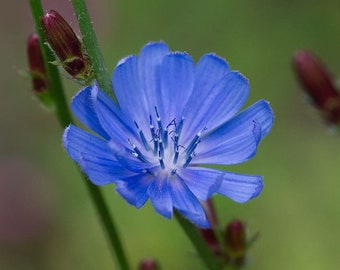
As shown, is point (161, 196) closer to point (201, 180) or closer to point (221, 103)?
point (201, 180)

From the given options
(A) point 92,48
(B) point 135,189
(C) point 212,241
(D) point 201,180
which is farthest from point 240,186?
(C) point 212,241

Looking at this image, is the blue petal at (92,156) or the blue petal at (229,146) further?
the blue petal at (229,146)

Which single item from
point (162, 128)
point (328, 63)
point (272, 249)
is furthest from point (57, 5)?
point (162, 128)

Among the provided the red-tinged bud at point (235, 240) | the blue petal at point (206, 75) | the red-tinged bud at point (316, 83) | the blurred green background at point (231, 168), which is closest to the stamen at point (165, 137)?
the blue petal at point (206, 75)

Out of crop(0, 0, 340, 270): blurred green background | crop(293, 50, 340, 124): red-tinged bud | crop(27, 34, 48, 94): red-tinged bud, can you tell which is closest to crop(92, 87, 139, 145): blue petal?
crop(27, 34, 48, 94): red-tinged bud

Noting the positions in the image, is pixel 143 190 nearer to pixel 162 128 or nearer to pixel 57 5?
pixel 162 128

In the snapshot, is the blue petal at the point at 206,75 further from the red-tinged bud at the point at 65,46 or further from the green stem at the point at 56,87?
the green stem at the point at 56,87

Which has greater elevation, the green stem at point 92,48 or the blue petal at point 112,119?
the green stem at point 92,48
